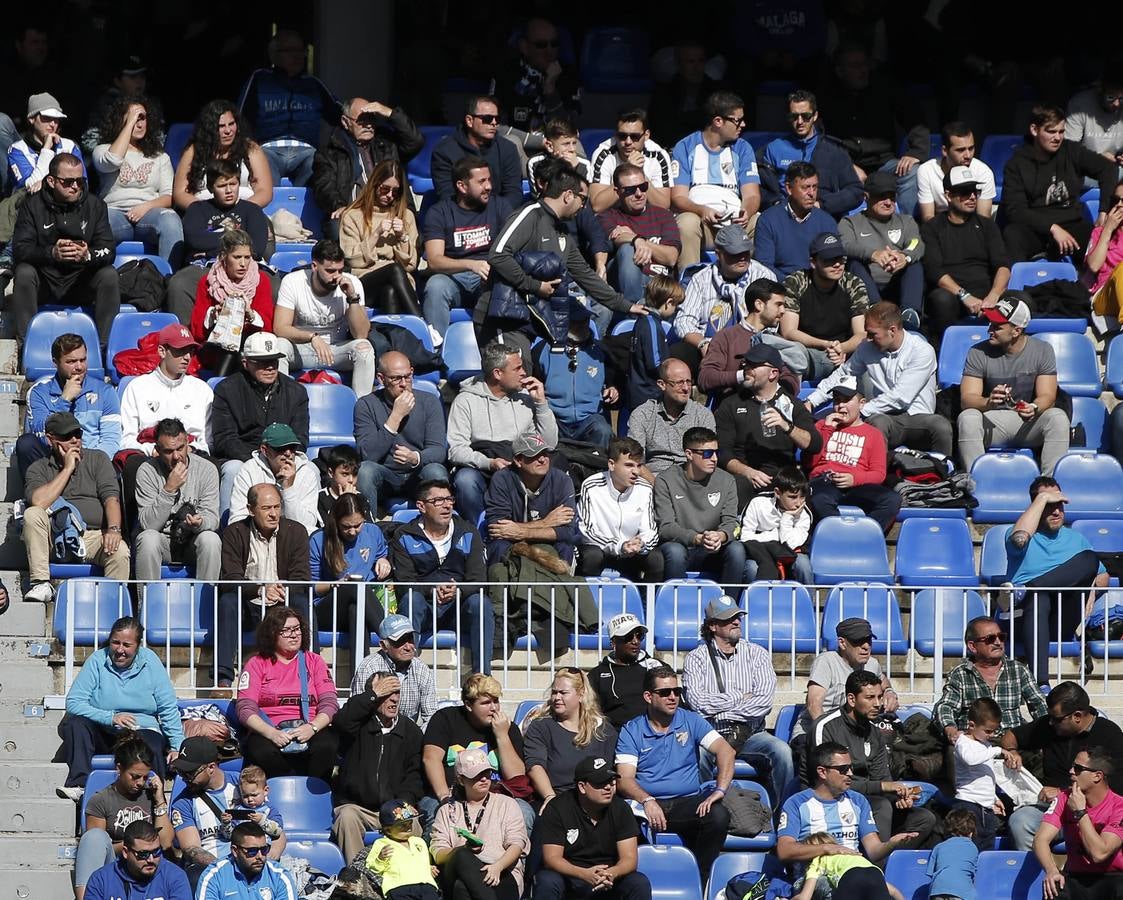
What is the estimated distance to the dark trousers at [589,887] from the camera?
1239cm

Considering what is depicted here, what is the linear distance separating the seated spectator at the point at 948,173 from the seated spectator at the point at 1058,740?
15.9 feet

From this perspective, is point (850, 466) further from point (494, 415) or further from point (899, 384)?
point (494, 415)

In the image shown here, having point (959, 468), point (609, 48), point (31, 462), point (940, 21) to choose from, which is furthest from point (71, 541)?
point (940, 21)

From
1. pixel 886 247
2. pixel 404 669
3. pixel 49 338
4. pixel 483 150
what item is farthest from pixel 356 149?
pixel 404 669

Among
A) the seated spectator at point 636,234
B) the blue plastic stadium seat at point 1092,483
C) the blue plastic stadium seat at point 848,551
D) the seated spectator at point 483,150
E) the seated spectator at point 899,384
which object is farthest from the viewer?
the seated spectator at point 483,150

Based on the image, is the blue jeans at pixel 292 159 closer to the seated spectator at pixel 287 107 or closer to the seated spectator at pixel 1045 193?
the seated spectator at pixel 287 107

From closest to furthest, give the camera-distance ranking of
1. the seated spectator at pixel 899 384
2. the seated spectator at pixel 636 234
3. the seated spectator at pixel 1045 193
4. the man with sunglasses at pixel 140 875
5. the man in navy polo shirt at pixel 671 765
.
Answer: the man with sunglasses at pixel 140 875 → the man in navy polo shirt at pixel 671 765 → the seated spectator at pixel 899 384 → the seated spectator at pixel 636 234 → the seated spectator at pixel 1045 193

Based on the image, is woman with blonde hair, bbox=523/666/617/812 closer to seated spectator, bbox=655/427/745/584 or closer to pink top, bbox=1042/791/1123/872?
seated spectator, bbox=655/427/745/584

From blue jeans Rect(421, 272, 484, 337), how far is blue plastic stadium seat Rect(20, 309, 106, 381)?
2164 millimetres

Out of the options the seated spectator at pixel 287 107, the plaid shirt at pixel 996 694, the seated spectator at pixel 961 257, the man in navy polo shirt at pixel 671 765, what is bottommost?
the man in navy polo shirt at pixel 671 765

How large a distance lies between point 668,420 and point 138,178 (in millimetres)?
4359

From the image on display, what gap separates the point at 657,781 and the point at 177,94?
843cm

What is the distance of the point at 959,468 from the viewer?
15562 millimetres

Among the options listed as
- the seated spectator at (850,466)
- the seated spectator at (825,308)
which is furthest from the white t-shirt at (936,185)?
the seated spectator at (850,466)
